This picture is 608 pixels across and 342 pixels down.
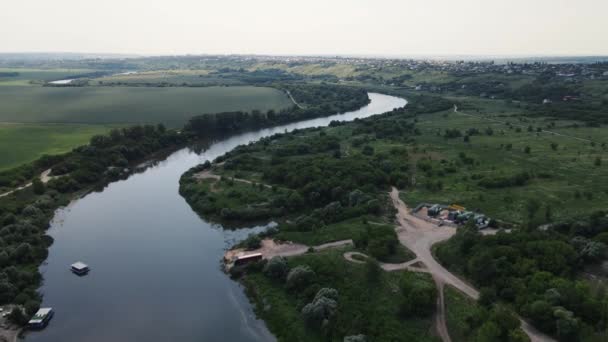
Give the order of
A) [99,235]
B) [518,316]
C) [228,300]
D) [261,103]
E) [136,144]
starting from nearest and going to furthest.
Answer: [518,316], [228,300], [99,235], [136,144], [261,103]

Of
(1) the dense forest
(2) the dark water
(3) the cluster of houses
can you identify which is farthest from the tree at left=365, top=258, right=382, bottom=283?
(1) the dense forest

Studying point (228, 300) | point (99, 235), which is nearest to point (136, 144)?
point (99, 235)

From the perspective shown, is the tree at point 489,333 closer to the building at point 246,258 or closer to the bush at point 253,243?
the building at point 246,258

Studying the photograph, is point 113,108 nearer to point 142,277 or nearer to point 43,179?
point 43,179

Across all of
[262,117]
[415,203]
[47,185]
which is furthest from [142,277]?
[262,117]

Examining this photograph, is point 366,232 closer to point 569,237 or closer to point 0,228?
point 569,237

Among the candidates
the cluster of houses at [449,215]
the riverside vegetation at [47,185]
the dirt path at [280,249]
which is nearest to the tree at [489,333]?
the dirt path at [280,249]
